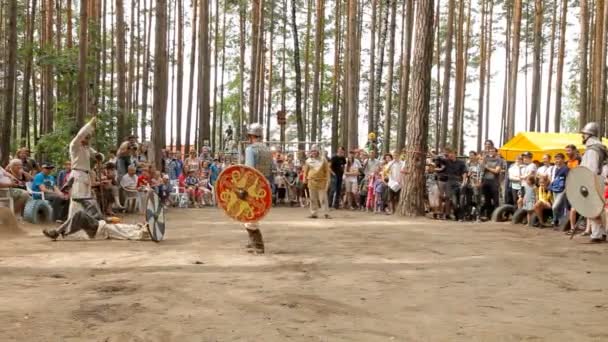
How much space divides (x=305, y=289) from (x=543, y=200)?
810 centimetres

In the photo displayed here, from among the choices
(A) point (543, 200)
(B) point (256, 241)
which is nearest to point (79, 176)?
(B) point (256, 241)

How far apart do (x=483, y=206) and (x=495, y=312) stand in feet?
34.2

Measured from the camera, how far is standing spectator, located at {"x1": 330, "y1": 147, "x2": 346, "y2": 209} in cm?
1862

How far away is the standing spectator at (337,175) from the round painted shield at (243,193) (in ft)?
33.4

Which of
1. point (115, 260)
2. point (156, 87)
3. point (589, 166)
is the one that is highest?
point (156, 87)

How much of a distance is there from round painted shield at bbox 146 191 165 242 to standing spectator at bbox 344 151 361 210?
956 cm

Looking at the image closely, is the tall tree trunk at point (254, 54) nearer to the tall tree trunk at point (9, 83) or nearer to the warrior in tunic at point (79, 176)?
the tall tree trunk at point (9, 83)

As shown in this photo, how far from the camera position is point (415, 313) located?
5.08 meters

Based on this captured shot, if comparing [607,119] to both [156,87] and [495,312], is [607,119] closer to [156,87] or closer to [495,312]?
[156,87]

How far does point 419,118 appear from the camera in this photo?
15.5 metres

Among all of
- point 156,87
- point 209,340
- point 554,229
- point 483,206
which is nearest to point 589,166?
point 554,229

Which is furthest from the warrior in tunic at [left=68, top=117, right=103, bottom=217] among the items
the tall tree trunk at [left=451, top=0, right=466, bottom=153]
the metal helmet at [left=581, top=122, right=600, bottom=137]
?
the tall tree trunk at [left=451, top=0, right=466, bottom=153]

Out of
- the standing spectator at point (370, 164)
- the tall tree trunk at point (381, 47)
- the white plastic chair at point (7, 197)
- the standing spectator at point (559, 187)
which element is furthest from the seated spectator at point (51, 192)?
the tall tree trunk at point (381, 47)

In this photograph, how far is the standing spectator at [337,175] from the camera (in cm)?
1862
